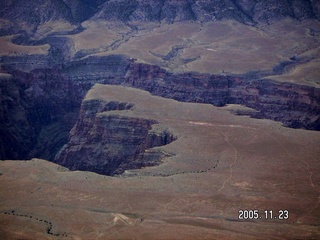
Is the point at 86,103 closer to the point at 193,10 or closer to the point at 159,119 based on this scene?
the point at 159,119

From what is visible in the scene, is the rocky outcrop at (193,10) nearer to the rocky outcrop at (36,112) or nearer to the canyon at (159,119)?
the canyon at (159,119)

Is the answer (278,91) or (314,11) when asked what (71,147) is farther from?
(314,11)

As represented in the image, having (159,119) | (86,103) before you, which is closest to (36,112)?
(86,103)

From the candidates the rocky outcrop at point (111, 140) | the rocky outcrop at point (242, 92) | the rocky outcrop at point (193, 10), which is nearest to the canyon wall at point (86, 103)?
the rocky outcrop at point (242, 92)

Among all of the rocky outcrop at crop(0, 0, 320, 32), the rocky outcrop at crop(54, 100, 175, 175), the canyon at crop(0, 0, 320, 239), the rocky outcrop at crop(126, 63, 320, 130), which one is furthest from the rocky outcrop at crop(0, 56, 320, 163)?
the rocky outcrop at crop(0, 0, 320, 32)

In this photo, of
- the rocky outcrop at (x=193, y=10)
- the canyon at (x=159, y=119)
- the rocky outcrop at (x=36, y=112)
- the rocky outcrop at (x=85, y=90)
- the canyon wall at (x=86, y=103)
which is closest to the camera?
the canyon at (x=159, y=119)

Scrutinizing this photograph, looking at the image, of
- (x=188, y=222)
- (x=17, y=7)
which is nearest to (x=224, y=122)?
(x=188, y=222)

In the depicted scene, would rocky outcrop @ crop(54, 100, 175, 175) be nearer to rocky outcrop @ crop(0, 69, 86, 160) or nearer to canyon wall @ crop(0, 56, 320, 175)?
canyon wall @ crop(0, 56, 320, 175)

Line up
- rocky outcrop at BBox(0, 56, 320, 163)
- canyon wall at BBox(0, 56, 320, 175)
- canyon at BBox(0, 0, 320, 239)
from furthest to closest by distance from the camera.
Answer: rocky outcrop at BBox(0, 56, 320, 163), canyon wall at BBox(0, 56, 320, 175), canyon at BBox(0, 0, 320, 239)
